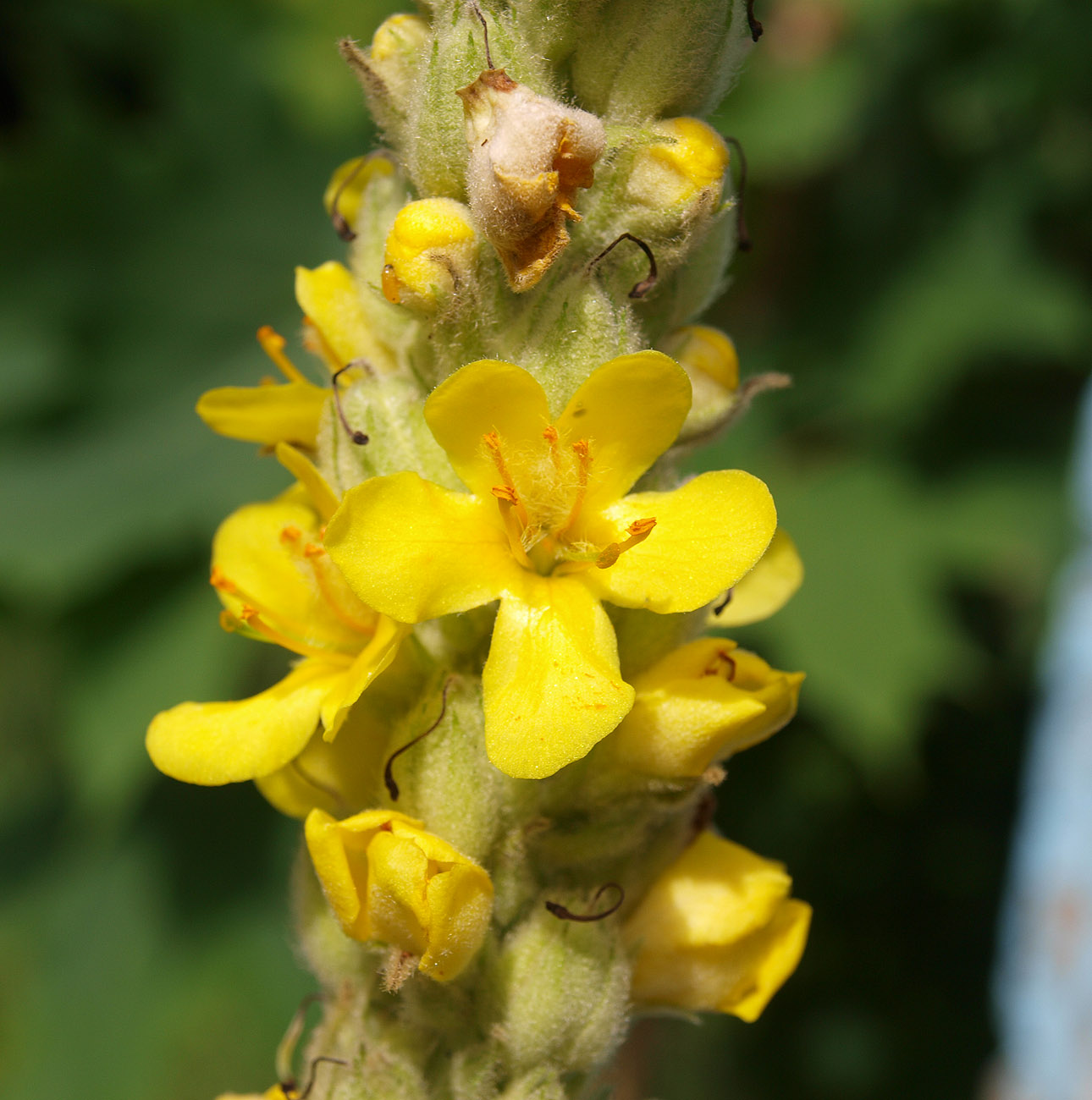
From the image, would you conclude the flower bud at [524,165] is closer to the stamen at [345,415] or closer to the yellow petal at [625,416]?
the yellow petal at [625,416]

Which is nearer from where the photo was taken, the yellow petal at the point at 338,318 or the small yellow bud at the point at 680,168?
the small yellow bud at the point at 680,168

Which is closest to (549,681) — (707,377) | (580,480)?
Answer: (580,480)

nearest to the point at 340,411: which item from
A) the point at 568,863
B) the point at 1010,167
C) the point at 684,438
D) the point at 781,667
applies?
the point at 684,438

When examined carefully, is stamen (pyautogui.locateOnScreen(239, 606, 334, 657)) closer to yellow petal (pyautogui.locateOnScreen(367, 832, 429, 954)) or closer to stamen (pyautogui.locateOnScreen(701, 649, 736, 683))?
yellow petal (pyautogui.locateOnScreen(367, 832, 429, 954))

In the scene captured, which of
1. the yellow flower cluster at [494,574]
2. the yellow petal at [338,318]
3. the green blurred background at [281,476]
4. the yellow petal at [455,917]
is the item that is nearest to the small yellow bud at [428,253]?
the yellow flower cluster at [494,574]

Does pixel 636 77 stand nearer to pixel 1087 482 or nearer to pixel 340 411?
pixel 340 411

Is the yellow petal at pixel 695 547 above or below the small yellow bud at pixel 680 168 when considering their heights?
below

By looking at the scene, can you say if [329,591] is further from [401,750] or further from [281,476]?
[281,476]
